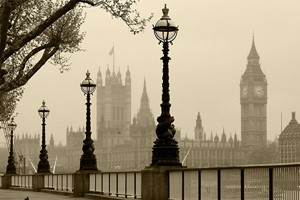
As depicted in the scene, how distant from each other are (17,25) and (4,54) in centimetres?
337

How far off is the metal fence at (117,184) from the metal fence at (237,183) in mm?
4149

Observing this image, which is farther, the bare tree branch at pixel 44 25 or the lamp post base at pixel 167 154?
the bare tree branch at pixel 44 25

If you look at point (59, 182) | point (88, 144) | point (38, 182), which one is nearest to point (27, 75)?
point (88, 144)

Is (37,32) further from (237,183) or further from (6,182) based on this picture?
(6,182)

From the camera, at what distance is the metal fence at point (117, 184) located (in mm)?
24234

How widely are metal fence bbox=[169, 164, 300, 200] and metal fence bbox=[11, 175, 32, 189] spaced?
85.8 feet

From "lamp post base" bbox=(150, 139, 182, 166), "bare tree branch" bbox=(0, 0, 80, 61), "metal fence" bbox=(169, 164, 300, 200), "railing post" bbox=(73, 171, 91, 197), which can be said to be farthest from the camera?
"railing post" bbox=(73, 171, 91, 197)

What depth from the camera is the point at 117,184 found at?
26766mm

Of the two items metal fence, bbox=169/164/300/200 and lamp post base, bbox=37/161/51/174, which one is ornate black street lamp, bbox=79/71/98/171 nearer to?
lamp post base, bbox=37/161/51/174

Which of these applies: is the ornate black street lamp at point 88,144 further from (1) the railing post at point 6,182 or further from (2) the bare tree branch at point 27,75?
(1) the railing post at point 6,182

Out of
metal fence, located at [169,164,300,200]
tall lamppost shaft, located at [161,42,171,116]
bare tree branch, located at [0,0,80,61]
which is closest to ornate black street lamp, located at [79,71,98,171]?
bare tree branch, located at [0,0,80,61]

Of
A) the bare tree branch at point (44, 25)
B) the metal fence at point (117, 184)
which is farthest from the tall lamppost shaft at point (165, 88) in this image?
the bare tree branch at point (44, 25)

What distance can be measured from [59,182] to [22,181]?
10386 millimetres

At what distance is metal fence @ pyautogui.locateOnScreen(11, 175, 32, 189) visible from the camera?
4497 cm
